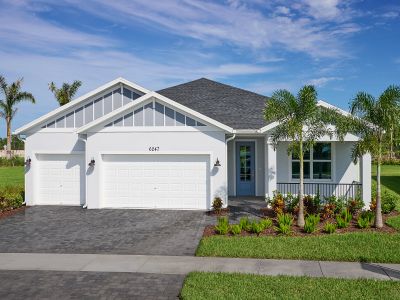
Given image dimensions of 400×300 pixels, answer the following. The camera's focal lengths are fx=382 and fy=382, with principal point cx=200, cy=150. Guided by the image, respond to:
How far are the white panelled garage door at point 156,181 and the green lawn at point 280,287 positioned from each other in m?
7.86

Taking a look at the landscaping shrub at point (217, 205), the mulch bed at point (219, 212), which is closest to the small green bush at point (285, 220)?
the mulch bed at point (219, 212)

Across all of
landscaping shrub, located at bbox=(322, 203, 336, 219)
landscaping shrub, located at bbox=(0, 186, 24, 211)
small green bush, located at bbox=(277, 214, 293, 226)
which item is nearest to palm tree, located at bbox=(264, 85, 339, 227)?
small green bush, located at bbox=(277, 214, 293, 226)

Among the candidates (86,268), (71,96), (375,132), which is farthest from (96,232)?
(71,96)

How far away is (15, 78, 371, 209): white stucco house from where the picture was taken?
1565 centimetres

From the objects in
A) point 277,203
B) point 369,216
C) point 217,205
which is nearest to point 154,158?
point 217,205

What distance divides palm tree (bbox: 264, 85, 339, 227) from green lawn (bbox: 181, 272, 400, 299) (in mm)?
4900

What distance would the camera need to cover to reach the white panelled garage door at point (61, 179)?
56.7 feet

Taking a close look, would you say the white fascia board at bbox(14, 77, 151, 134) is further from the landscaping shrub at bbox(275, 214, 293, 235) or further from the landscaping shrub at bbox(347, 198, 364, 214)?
the landscaping shrub at bbox(347, 198, 364, 214)

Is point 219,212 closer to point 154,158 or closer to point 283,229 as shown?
point 154,158

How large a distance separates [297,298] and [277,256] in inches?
103

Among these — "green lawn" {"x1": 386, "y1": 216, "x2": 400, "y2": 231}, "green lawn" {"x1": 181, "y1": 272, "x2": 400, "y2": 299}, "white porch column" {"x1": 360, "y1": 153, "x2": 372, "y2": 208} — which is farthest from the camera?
"white porch column" {"x1": 360, "y1": 153, "x2": 372, "y2": 208}

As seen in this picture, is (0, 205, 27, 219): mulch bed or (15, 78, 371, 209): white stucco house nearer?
(0, 205, 27, 219): mulch bed

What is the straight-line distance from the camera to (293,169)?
17375 mm

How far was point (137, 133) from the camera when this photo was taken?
52.6 ft
